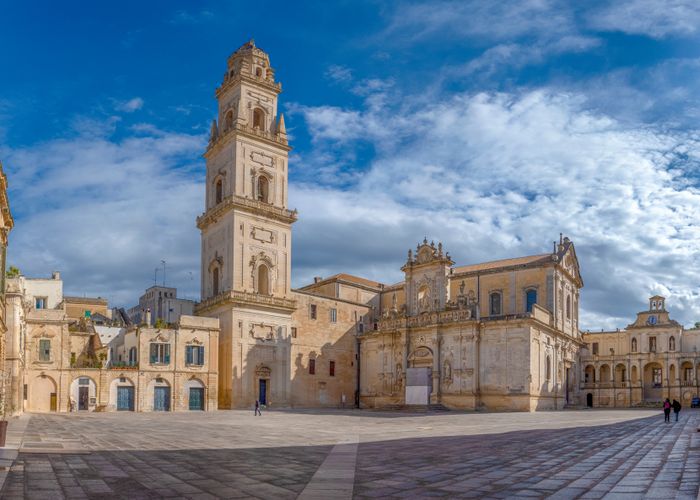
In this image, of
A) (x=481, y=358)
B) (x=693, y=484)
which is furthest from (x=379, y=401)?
(x=693, y=484)

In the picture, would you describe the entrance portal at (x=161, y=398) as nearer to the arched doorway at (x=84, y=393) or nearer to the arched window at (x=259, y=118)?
the arched doorway at (x=84, y=393)

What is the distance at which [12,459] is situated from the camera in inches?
488

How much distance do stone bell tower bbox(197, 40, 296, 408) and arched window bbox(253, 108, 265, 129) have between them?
81mm

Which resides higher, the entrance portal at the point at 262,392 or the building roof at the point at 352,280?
the building roof at the point at 352,280

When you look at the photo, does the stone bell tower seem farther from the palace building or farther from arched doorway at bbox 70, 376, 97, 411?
arched doorway at bbox 70, 376, 97, 411

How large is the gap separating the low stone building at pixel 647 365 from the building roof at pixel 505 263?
1208 cm

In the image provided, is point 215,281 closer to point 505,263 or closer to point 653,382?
point 505,263

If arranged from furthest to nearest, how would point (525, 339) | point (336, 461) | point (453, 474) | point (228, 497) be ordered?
point (525, 339), point (336, 461), point (453, 474), point (228, 497)

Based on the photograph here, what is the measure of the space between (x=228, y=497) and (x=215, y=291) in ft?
152

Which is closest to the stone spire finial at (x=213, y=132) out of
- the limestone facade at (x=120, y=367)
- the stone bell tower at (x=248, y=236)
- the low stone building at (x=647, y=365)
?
the stone bell tower at (x=248, y=236)

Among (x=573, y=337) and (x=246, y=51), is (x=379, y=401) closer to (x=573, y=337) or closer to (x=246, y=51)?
(x=573, y=337)

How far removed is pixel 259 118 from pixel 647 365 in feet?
169

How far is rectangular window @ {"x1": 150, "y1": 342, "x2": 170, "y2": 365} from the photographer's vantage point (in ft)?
156

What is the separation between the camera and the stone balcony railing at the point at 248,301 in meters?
50.5
